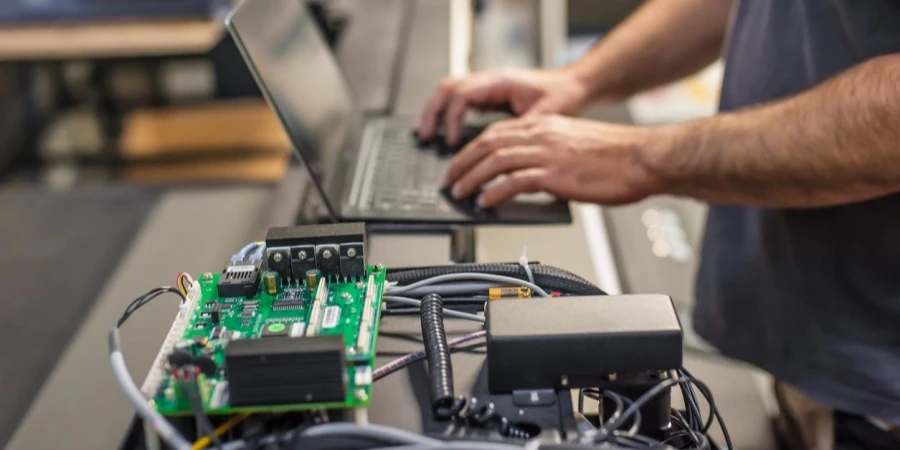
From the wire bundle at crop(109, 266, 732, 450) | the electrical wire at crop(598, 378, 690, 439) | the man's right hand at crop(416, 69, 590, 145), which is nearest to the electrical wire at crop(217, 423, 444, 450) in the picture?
the wire bundle at crop(109, 266, 732, 450)

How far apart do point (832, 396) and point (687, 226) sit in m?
0.88

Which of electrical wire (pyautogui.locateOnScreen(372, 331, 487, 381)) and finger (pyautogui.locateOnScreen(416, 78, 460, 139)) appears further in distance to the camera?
finger (pyautogui.locateOnScreen(416, 78, 460, 139))

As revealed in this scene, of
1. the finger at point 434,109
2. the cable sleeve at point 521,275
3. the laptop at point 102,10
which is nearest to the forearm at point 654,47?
the finger at point 434,109

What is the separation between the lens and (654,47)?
1161 mm

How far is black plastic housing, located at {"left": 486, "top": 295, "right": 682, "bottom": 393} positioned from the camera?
530 mm

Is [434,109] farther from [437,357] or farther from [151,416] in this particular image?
[151,416]

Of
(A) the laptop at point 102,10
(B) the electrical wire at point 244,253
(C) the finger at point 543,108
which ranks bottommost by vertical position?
(B) the electrical wire at point 244,253

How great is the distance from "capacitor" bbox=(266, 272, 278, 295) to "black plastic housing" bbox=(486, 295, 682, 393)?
0.50 feet

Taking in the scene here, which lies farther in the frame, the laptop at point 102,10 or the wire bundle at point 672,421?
the laptop at point 102,10

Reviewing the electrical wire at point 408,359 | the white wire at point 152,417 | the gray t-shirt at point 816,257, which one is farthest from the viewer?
the gray t-shirt at point 816,257

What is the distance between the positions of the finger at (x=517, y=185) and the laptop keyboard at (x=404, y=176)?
0.05 m

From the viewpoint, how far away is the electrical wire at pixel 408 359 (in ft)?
1.91

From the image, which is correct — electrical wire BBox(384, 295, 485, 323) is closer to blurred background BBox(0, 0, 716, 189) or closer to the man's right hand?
the man's right hand

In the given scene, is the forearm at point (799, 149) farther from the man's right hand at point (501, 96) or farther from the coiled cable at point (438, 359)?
the coiled cable at point (438, 359)
